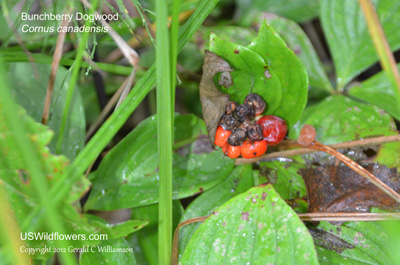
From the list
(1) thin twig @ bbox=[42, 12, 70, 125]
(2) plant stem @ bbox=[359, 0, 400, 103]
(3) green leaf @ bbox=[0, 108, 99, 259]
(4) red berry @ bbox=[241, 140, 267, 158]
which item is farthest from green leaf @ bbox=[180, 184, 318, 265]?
Answer: (1) thin twig @ bbox=[42, 12, 70, 125]

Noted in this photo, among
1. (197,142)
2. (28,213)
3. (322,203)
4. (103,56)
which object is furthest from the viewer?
(103,56)

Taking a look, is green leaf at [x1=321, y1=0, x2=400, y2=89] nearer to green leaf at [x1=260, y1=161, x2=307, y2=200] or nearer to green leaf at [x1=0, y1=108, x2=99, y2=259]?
green leaf at [x1=260, y1=161, x2=307, y2=200]

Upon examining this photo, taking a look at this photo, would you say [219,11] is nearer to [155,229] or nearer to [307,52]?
[307,52]

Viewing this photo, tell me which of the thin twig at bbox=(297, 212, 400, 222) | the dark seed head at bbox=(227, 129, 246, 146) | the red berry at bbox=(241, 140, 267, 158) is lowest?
the thin twig at bbox=(297, 212, 400, 222)

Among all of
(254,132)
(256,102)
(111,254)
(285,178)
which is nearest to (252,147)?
(254,132)

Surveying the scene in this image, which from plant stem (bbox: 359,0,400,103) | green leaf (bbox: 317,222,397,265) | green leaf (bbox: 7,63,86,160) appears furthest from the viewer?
green leaf (bbox: 7,63,86,160)

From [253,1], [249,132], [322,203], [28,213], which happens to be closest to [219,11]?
[253,1]
